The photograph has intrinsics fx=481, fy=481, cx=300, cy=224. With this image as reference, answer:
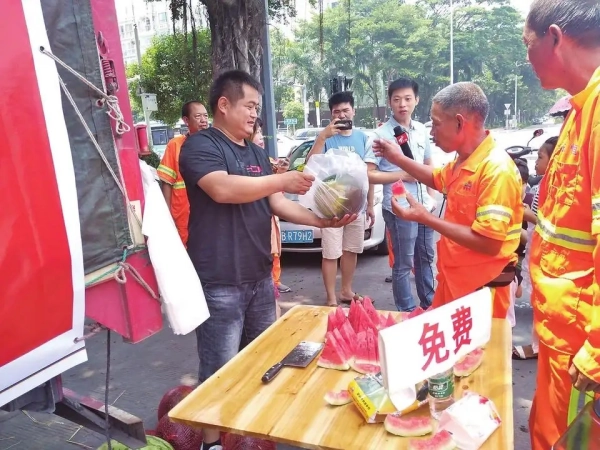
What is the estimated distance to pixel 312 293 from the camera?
566 cm

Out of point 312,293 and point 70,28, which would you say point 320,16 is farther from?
point 70,28

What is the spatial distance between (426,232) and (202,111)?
2.51 m

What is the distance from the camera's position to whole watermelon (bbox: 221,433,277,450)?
2.28 m

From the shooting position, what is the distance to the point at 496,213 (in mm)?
2328

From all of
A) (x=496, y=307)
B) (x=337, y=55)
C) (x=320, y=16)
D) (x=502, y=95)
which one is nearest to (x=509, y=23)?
(x=502, y=95)

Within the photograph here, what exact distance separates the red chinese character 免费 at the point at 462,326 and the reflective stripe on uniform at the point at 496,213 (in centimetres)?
81

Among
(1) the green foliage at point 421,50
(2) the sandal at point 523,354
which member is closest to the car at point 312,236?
(2) the sandal at point 523,354

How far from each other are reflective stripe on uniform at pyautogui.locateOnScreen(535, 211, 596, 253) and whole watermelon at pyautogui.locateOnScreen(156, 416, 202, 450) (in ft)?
6.47

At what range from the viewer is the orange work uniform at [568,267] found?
1.49 meters

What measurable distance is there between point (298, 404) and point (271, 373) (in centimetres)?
22

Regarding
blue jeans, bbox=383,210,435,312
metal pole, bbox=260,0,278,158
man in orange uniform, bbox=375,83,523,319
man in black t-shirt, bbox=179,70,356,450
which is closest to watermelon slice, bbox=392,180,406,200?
man in orange uniform, bbox=375,83,523,319

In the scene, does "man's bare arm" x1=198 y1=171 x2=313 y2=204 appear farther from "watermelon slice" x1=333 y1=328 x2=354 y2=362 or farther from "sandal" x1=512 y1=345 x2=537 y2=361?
"sandal" x1=512 y1=345 x2=537 y2=361

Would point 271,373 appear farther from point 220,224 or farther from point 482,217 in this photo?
point 482,217

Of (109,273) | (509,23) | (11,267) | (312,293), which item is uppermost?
(509,23)
